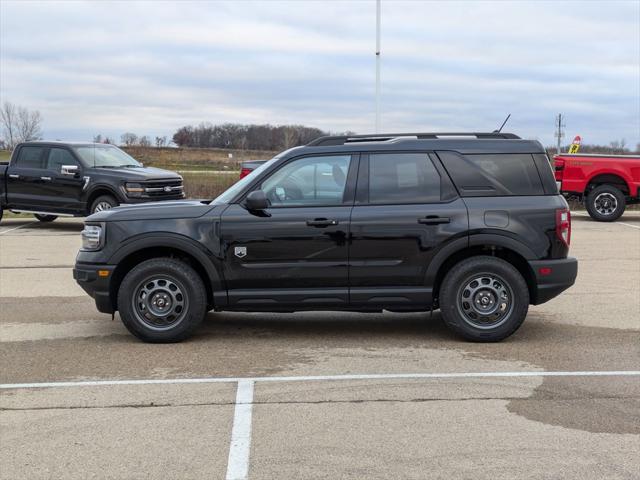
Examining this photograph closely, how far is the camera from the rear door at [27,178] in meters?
18.4

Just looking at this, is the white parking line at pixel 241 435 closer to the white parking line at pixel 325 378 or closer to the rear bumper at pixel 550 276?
the white parking line at pixel 325 378

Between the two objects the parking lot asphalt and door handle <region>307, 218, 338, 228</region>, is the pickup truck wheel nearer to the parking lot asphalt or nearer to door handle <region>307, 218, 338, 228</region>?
the parking lot asphalt

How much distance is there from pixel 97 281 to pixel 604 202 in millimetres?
15052

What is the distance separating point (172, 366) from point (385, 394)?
181 cm

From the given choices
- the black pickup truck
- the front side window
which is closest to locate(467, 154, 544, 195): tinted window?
the front side window

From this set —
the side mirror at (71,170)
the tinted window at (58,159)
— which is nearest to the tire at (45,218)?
the tinted window at (58,159)

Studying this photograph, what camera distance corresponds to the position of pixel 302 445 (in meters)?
4.61

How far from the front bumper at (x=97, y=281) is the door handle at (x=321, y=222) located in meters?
Answer: 1.76

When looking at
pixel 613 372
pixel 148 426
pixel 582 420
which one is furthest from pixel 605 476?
pixel 148 426

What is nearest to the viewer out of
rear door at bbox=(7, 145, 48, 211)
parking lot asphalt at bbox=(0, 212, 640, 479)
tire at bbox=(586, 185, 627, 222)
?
parking lot asphalt at bbox=(0, 212, 640, 479)

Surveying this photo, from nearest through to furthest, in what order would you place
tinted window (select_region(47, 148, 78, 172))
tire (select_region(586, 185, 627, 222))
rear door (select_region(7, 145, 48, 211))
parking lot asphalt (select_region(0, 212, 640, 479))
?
1. parking lot asphalt (select_region(0, 212, 640, 479))
2. tinted window (select_region(47, 148, 78, 172))
3. rear door (select_region(7, 145, 48, 211))
4. tire (select_region(586, 185, 627, 222))

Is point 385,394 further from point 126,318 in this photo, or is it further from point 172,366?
point 126,318

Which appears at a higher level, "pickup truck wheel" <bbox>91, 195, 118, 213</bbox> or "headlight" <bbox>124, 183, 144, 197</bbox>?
"headlight" <bbox>124, 183, 144, 197</bbox>

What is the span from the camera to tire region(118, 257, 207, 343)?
23.1ft
